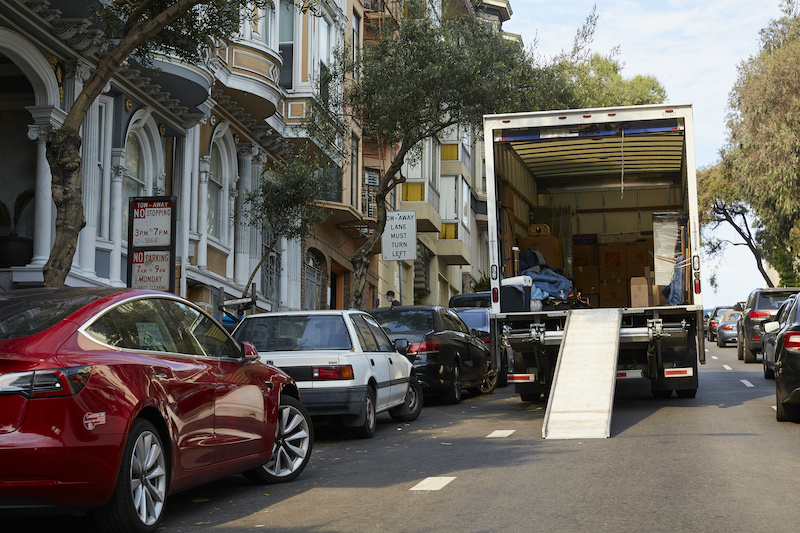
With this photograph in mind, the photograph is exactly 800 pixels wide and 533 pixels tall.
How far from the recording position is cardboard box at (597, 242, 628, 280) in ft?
58.7

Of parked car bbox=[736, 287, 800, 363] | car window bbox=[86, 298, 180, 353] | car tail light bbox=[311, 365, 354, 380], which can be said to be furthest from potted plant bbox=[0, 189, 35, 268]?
parked car bbox=[736, 287, 800, 363]

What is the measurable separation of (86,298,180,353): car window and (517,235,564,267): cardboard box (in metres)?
10.2

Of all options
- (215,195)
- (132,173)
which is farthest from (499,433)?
(215,195)

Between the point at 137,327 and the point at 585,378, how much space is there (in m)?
6.98

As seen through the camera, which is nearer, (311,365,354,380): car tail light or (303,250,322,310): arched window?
(311,365,354,380): car tail light

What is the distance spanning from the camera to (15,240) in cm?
1513

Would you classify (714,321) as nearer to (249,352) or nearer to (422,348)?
(422,348)

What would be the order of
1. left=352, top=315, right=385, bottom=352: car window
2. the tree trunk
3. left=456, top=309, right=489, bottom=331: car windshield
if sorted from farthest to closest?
left=456, top=309, right=489, bottom=331: car windshield, left=352, top=315, right=385, bottom=352: car window, the tree trunk

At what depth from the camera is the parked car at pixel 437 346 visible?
15586mm

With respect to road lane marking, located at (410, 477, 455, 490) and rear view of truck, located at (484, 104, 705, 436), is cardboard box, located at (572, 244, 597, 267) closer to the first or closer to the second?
rear view of truck, located at (484, 104, 705, 436)

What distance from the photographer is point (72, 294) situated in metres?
6.57

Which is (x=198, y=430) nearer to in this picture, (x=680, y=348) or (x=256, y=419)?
(x=256, y=419)

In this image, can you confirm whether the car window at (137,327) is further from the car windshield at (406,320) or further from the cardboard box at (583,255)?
the cardboard box at (583,255)

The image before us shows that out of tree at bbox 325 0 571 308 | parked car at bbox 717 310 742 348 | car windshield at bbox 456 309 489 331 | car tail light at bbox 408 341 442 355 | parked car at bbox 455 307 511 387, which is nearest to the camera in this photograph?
car tail light at bbox 408 341 442 355
